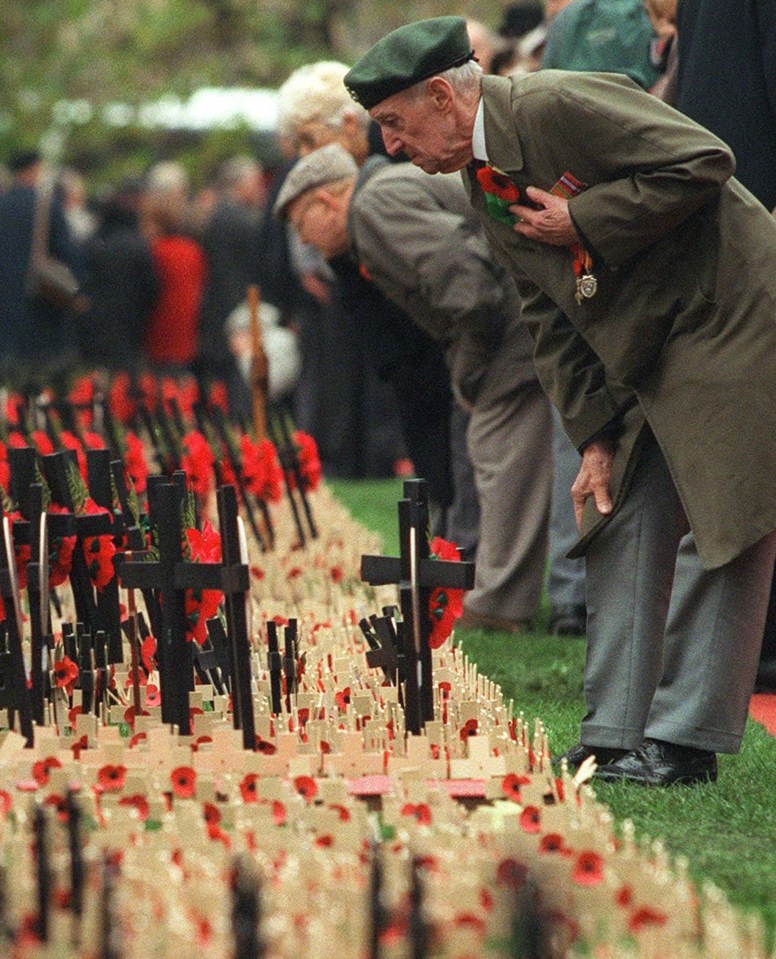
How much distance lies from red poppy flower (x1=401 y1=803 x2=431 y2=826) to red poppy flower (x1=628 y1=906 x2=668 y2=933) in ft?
2.59

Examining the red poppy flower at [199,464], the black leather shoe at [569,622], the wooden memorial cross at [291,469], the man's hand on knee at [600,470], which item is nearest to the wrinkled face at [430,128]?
the man's hand on knee at [600,470]

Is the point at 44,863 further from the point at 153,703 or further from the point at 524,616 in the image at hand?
the point at 524,616

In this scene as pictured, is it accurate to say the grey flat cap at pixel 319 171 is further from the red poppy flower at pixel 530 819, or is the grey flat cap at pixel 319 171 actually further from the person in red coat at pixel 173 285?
the person in red coat at pixel 173 285

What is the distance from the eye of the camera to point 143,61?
73.9 feet

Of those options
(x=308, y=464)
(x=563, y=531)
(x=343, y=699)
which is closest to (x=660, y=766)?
(x=343, y=699)

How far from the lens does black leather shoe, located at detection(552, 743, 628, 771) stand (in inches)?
200

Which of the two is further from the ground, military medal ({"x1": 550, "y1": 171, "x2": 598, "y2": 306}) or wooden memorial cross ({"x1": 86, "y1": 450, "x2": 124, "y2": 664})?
military medal ({"x1": 550, "y1": 171, "x2": 598, "y2": 306})

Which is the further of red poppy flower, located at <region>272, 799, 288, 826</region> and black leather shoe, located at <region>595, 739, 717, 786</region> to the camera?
black leather shoe, located at <region>595, 739, 717, 786</region>

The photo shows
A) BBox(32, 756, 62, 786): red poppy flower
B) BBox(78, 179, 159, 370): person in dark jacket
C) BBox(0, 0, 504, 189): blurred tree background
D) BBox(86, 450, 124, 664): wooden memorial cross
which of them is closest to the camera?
BBox(32, 756, 62, 786): red poppy flower

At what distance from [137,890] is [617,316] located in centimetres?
196

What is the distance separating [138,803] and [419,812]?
0.57m

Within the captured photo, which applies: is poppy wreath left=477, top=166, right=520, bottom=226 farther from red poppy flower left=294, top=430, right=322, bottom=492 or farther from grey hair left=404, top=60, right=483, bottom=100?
red poppy flower left=294, top=430, right=322, bottom=492

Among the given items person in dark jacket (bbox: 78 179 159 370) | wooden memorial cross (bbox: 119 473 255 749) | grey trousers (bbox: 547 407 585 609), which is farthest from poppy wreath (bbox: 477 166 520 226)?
person in dark jacket (bbox: 78 179 159 370)

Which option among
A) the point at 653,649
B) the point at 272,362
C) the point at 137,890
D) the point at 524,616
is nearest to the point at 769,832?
the point at 653,649
